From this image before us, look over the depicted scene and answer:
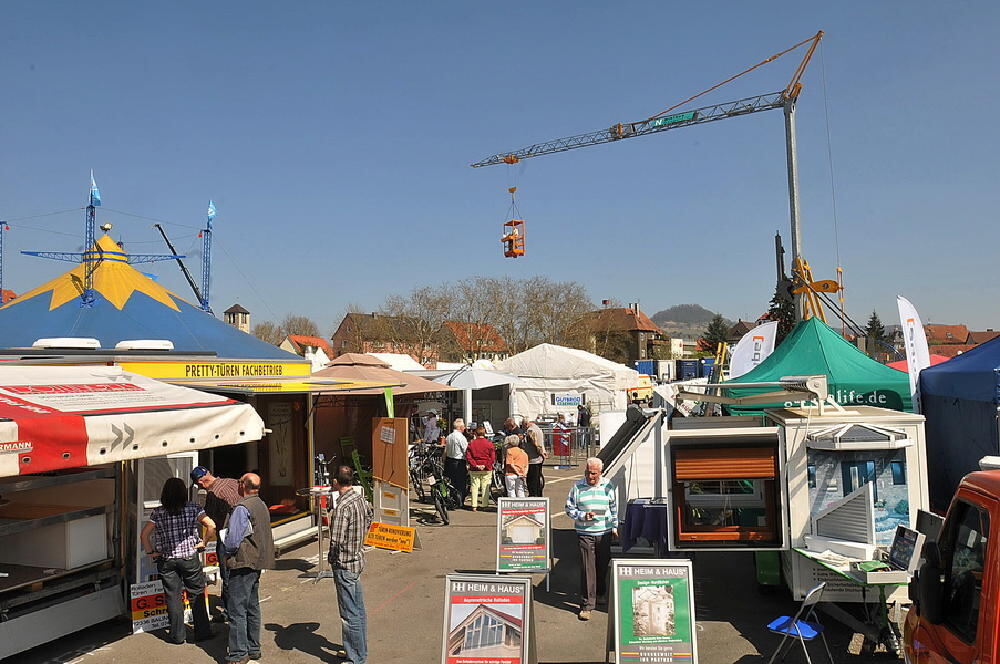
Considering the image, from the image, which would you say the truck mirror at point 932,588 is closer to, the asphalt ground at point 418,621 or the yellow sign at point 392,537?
the asphalt ground at point 418,621

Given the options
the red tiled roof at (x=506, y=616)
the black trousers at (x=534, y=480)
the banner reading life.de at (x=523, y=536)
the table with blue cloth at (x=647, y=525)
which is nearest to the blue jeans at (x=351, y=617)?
the red tiled roof at (x=506, y=616)

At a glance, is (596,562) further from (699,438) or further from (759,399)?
(759,399)

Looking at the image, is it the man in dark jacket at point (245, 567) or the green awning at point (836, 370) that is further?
the green awning at point (836, 370)

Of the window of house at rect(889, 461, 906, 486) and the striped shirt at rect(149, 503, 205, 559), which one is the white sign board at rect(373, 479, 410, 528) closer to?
the striped shirt at rect(149, 503, 205, 559)

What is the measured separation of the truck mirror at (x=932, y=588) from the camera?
3.42 meters

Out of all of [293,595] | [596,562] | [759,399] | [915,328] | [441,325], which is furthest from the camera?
[441,325]

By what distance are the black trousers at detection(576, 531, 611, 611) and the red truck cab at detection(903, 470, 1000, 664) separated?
3774 mm

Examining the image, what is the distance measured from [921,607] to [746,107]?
47.2m

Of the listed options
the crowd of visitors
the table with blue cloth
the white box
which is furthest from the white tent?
the white box

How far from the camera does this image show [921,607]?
3484mm

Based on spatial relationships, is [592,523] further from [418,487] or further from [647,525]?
[418,487]

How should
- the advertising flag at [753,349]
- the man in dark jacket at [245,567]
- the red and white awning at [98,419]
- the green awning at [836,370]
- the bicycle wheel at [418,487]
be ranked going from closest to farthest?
the red and white awning at [98,419] → the man in dark jacket at [245,567] → the green awning at [836,370] → the bicycle wheel at [418,487] → the advertising flag at [753,349]

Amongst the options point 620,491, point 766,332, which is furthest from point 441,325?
point 620,491

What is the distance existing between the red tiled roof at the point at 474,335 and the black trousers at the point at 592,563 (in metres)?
44.0
